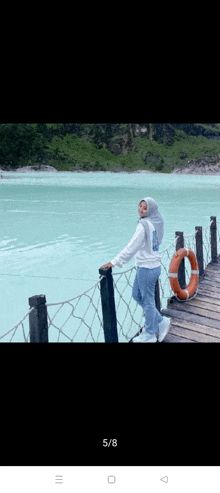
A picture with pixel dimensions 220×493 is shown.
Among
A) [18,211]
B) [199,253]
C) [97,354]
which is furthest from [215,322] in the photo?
[18,211]

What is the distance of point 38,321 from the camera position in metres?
2.04

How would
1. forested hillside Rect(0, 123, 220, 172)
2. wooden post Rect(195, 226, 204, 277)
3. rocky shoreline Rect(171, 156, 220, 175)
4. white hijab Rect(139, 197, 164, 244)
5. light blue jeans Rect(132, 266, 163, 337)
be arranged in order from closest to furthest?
white hijab Rect(139, 197, 164, 244) < light blue jeans Rect(132, 266, 163, 337) < wooden post Rect(195, 226, 204, 277) < rocky shoreline Rect(171, 156, 220, 175) < forested hillside Rect(0, 123, 220, 172)

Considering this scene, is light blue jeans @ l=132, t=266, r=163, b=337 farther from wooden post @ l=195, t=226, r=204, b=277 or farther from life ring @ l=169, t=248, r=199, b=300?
wooden post @ l=195, t=226, r=204, b=277

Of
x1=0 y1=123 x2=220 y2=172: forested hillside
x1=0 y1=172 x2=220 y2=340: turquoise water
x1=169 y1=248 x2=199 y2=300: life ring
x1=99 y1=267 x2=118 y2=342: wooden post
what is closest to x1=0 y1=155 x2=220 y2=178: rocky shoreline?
x1=0 y1=123 x2=220 y2=172: forested hillside

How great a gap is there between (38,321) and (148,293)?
818mm

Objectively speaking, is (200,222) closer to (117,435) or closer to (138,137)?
(117,435)

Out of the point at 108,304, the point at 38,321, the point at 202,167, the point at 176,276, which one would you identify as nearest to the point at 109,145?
the point at 202,167

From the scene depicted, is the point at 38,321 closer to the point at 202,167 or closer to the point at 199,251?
the point at 199,251

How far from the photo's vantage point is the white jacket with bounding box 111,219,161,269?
97.7 inches

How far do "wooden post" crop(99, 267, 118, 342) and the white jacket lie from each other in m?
0.15

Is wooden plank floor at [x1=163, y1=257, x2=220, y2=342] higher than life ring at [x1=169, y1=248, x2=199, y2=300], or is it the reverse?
life ring at [x1=169, y1=248, x2=199, y2=300]

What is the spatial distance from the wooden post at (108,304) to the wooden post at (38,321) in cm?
62

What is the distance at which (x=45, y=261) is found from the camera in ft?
30.8

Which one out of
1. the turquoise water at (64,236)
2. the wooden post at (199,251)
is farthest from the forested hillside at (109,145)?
the wooden post at (199,251)
